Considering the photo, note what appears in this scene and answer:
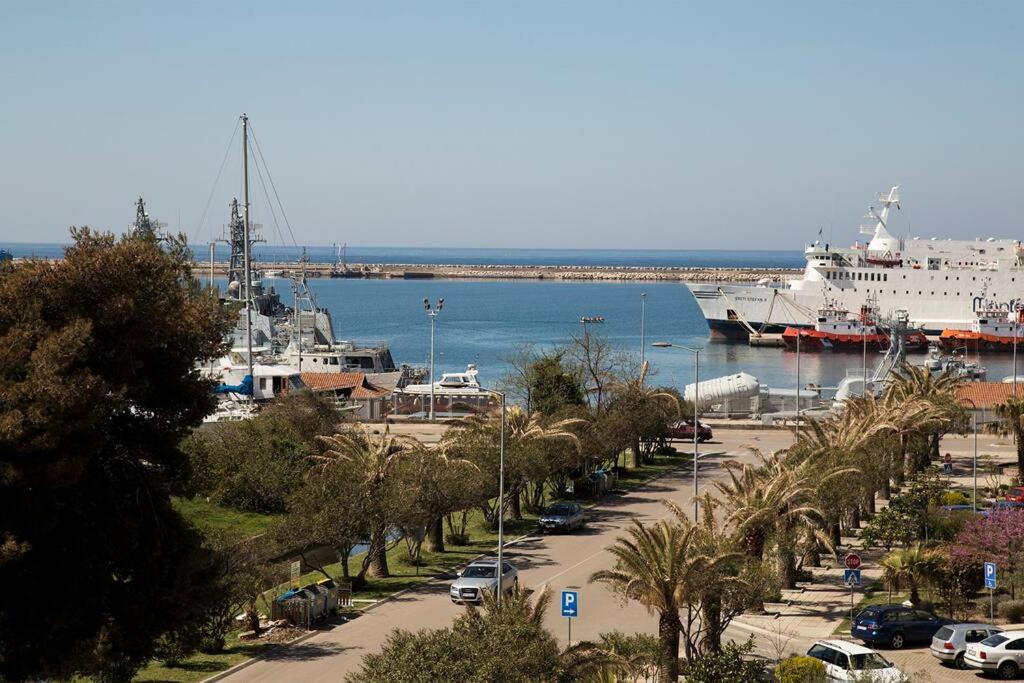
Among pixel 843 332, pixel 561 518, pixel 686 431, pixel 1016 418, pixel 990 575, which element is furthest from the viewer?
pixel 843 332

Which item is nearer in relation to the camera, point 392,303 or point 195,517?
point 195,517

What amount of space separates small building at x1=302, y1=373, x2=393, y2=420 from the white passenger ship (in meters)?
57.1

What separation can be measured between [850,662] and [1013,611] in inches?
219

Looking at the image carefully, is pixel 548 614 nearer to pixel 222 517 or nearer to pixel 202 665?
pixel 202 665

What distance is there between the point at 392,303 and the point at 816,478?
146m

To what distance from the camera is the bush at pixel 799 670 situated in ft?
Answer: 57.8

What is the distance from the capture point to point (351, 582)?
25812mm

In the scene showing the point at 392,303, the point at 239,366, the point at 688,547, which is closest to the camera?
the point at 688,547

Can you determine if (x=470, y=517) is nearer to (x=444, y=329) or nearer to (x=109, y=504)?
(x=109, y=504)

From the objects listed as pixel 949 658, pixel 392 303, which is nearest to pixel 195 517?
pixel 949 658

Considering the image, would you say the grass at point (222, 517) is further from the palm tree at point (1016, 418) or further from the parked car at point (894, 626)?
the palm tree at point (1016, 418)

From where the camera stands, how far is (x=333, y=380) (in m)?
57.3

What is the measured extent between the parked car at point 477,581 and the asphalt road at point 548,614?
293 mm

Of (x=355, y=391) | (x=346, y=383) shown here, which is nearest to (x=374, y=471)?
(x=355, y=391)
